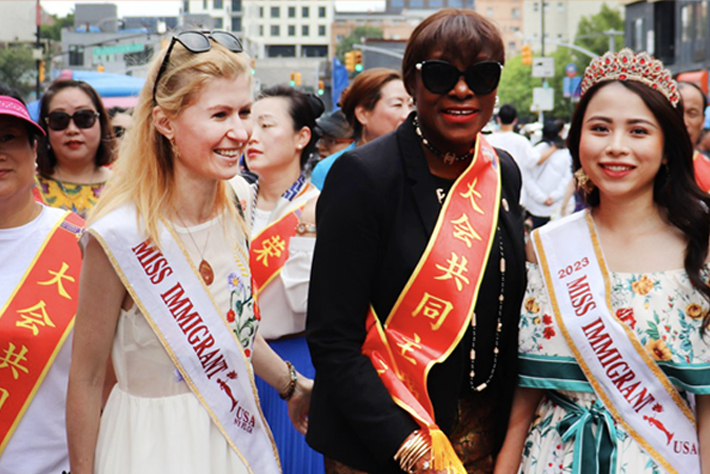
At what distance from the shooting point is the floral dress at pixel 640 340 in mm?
2559

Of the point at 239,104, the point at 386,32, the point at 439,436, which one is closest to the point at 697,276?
the point at 439,436

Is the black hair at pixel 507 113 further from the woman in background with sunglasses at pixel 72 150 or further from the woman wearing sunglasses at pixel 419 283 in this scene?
the woman wearing sunglasses at pixel 419 283

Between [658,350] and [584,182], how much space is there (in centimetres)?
54

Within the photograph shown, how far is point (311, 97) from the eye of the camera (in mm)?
5133

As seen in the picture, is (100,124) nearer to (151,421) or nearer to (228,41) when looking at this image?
(228,41)

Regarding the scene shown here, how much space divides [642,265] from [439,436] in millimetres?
725

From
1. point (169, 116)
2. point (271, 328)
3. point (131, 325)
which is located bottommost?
point (271, 328)

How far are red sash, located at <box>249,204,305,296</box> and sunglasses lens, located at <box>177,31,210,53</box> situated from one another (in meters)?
1.71

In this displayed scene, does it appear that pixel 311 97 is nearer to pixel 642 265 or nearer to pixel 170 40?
pixel 170 40

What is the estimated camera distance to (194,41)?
2.69 m

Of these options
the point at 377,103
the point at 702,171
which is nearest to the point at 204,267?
the point at 377,103

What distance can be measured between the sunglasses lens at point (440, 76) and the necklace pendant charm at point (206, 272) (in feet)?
2.55

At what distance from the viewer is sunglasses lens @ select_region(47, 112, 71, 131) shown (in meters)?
5.11

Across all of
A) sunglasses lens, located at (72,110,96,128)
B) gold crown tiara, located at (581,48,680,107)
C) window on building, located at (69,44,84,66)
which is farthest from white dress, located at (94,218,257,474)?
window on building, located at (69,44,84,66)
